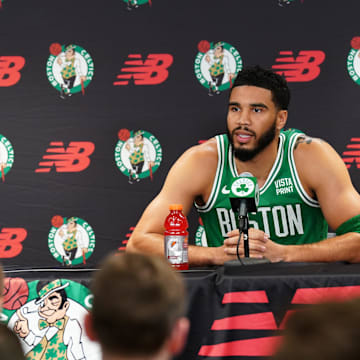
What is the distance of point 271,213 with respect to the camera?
229cm

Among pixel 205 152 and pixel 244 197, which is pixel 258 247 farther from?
pixel 205 152

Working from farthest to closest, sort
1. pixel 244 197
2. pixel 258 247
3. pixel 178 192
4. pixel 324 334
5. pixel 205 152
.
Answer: pixel 205 152 < pixel 178 192 < pixel 258 247 < pixel 244 197 < pixel 324 334

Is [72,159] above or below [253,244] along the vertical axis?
above

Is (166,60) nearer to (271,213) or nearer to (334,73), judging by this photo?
(334,73)

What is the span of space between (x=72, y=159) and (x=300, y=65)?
1.37m

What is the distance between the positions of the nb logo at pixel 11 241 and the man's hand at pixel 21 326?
1.45 m

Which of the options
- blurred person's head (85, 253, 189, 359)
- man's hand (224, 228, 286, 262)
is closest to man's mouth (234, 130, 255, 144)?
man's hand (224, 228, 286, 262)

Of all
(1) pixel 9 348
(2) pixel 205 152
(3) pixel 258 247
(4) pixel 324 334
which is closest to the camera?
(4) pixel 324 334

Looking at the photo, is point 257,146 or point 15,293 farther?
point 257,146

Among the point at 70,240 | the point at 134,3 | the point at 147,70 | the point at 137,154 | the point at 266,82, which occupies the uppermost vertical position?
the point at 134,3

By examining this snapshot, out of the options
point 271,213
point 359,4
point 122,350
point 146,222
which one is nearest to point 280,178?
point 271,213

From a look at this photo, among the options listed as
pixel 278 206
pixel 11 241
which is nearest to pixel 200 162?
pixel 278 206

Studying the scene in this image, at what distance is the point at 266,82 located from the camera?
7.78 ft

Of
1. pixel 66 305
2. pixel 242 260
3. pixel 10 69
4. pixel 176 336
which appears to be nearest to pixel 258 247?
pixel 242 260
